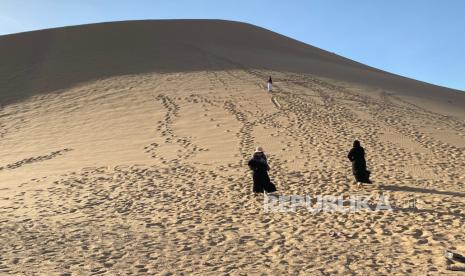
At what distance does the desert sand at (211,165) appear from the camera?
22.6 ft

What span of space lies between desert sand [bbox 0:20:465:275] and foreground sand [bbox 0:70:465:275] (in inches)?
1.9

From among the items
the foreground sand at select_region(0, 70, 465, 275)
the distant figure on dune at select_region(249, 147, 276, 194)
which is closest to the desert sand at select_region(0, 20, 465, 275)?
the foreground sand at select_region(0, 70, 465, 275)

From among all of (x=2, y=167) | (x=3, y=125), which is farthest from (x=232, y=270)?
(x=3, y=125)

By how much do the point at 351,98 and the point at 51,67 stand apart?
2077cm

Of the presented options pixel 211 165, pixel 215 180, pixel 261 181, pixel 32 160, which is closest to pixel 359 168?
pixel 261 181

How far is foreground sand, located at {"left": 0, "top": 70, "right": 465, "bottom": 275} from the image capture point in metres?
6.80

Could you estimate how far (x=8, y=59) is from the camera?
119 ft

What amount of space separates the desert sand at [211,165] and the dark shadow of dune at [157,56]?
296 millimetres

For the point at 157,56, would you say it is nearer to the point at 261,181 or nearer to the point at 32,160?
the point at 32,160

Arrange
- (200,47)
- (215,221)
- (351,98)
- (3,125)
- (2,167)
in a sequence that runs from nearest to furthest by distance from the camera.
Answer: (215,221), (2,167), (3,125), (351,98), (200,47)

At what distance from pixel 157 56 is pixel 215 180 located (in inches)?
995

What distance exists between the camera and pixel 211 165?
13719 mm

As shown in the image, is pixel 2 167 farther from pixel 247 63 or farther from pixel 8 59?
pixel 8 59

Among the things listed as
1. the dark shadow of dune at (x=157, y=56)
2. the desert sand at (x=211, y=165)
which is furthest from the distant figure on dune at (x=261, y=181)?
the dark shadow of dune at (x=157, y=56)
